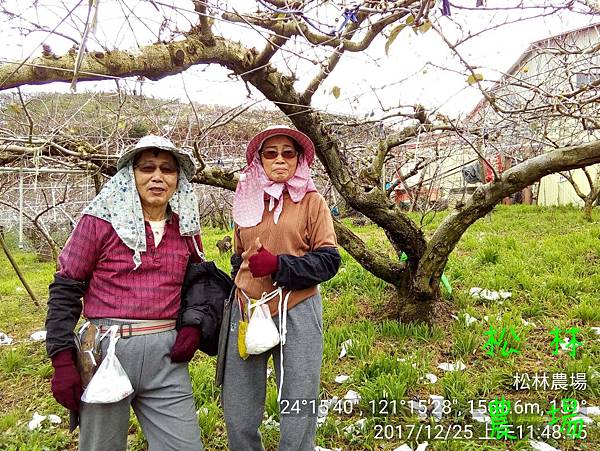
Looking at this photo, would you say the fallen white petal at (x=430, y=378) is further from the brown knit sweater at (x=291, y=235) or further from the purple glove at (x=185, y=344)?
the purple glove at (x=185, y=344)

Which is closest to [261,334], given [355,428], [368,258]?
[355,428]

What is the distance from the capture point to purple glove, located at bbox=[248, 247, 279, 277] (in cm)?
183

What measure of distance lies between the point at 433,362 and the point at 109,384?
2.51 metres

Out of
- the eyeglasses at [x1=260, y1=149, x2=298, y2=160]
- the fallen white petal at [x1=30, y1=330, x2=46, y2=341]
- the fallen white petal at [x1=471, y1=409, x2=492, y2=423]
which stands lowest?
the fallen white petal at [x1=471, y1=409, x2=492, y2=423]

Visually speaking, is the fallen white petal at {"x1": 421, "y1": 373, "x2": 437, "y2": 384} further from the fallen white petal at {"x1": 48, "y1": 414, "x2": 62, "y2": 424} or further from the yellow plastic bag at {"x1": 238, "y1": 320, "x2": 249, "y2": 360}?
the fallen white petal at {"x1": 48, "y1": 414, "x2": 62, "y2": 424}

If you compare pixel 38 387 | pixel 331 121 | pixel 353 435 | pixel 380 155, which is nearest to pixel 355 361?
pixel 353 435

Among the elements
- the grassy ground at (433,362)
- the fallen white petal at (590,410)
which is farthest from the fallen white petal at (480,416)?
the fallen white petal at (590,410)

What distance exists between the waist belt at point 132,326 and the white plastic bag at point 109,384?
0.08 meters

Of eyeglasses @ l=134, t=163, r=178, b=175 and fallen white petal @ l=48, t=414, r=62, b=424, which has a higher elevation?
eyeglasses @ l=134, t=163, r=178, b=175

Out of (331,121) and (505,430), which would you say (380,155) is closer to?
(331,121)

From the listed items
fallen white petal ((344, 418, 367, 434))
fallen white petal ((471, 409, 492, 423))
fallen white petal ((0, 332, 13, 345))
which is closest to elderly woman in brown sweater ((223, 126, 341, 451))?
fallen white petal ((344, 418, 367, 434))

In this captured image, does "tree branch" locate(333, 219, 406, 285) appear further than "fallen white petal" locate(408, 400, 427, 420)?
Yes

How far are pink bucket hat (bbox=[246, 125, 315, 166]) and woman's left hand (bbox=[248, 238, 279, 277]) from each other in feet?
1.72

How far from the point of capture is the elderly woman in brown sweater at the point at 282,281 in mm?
1878
